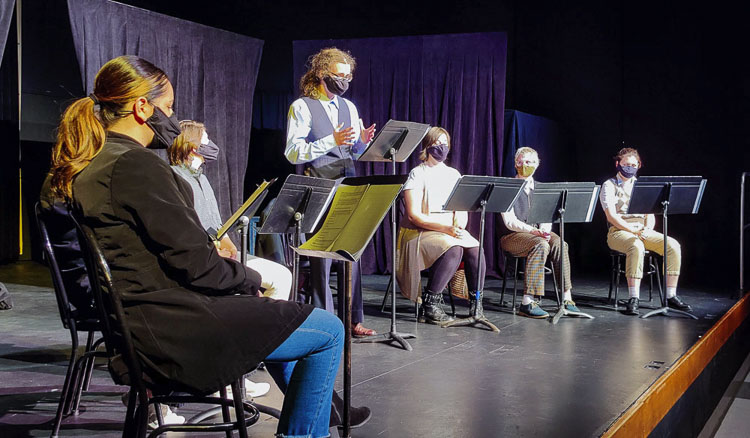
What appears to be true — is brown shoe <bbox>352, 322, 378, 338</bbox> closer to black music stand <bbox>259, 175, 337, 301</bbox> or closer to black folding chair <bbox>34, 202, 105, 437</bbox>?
black music stand <bbox>259, 175, 337, 301</bbox>

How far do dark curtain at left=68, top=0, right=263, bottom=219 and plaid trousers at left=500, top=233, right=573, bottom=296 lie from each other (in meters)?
2.75

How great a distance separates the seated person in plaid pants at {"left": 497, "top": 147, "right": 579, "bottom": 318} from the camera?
17.4 feet

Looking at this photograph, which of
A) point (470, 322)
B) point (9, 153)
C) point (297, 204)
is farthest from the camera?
point (9, 153)

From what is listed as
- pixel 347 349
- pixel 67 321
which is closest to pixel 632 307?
pixel 347 349

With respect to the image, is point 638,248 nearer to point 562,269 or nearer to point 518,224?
point 562,269

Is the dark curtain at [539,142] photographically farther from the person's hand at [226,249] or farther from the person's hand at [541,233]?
the person's hand at [226,249]

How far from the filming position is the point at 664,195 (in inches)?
204

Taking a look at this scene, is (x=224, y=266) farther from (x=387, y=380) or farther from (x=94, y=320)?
(x=387, y=380)

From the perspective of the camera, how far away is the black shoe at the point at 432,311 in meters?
5.00

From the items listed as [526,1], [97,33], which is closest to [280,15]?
[526,1]

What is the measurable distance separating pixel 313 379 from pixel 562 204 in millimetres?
3358

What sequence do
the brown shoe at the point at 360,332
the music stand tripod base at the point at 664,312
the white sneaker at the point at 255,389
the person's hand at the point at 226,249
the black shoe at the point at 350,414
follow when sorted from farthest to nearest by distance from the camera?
1. the music stand tripod base at the point at 664,312
2. the brown shoe at the point at 360,332
3. the person's hand at the point at 226,249
4. the white sneaker at the point at 255,389
5. the black shoe at the point at 350,414

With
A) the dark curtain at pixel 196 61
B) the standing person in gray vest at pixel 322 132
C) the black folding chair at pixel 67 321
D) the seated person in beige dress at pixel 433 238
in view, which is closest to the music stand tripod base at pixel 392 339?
the standing person in gray vest at pixel 322 132

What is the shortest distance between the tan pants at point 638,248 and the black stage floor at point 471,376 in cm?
37
